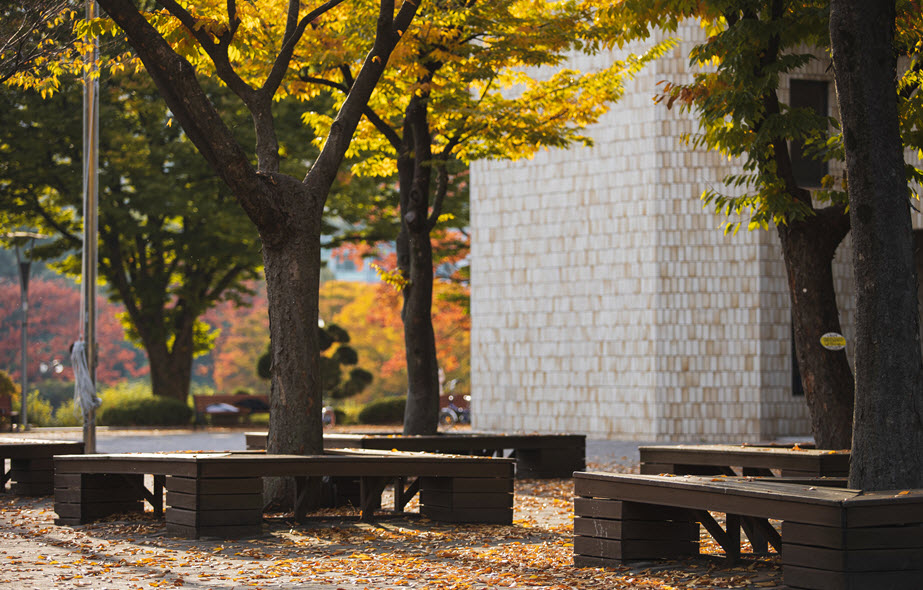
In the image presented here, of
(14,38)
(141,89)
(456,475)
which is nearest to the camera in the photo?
(456,475)

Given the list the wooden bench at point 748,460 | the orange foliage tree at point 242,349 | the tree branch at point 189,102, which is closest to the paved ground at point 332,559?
the wooden bench at point 748,460

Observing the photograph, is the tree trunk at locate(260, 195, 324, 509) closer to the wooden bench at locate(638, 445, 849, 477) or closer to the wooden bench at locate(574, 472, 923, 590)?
the wooden bench at locate(574, 472, 923, 590)

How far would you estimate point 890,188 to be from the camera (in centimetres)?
731

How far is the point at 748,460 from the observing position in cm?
1178

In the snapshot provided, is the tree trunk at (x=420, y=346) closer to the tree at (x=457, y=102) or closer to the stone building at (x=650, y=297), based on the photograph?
the tree at (x=457, y=102)

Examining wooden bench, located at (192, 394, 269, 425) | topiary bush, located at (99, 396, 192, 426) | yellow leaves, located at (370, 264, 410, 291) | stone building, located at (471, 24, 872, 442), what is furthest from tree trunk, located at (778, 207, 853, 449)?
wooden bench, located at (192, 394, 269, 425)

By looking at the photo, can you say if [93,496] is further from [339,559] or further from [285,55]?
[285,55]

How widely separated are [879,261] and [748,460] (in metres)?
4.86

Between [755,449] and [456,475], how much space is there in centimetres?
322

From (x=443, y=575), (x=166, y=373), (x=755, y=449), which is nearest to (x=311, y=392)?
(x=443, y=575)

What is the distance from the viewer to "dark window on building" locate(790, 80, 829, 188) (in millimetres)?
24922

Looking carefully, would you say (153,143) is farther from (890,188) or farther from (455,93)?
(890,188)

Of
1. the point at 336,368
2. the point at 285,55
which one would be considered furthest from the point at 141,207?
the point at 285,55

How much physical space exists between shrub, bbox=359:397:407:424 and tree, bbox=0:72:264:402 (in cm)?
527
